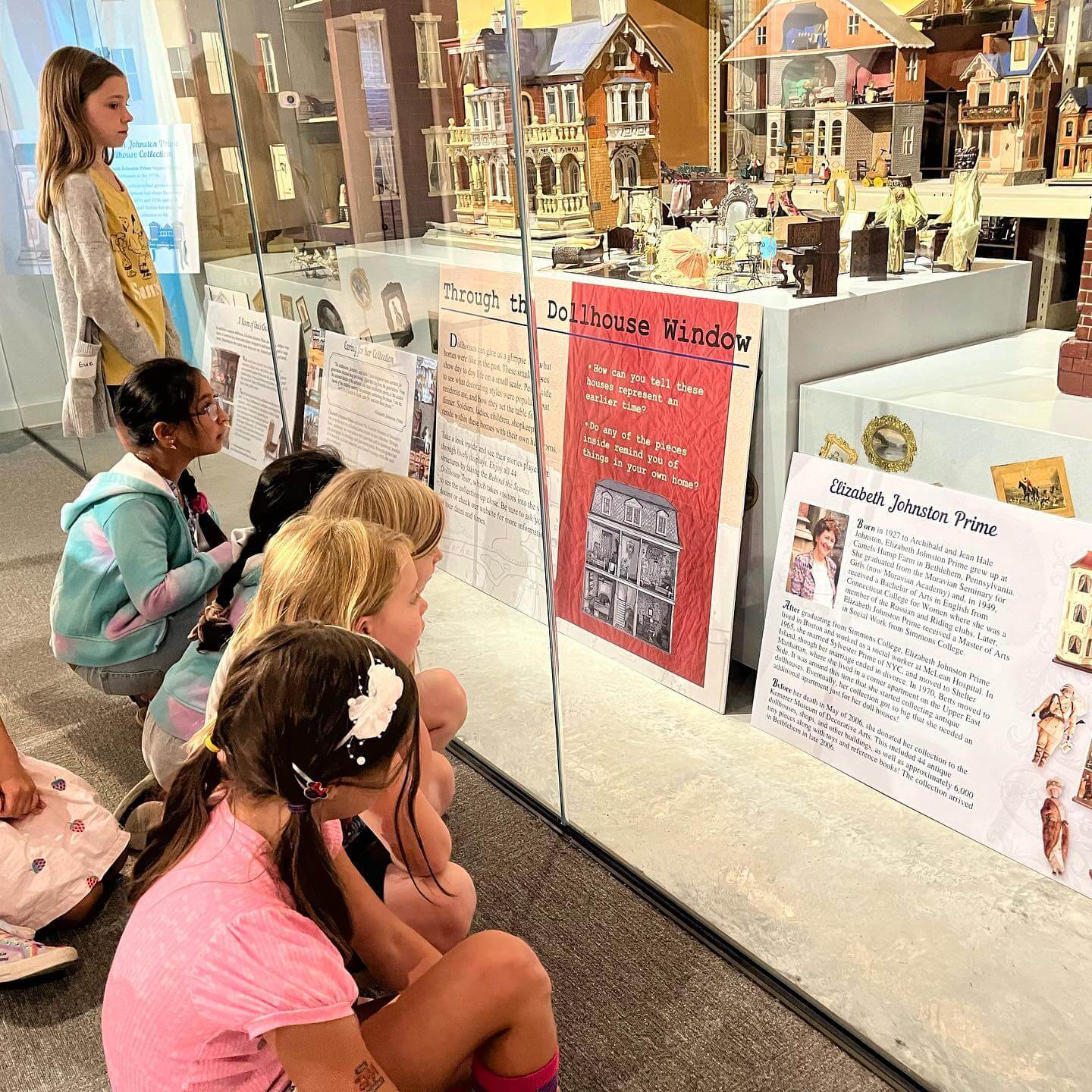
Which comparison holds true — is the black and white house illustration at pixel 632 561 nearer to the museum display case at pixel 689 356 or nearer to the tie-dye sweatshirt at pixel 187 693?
the museum display case at pixel 689 356

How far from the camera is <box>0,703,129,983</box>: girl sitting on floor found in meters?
1.75

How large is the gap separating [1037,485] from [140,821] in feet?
5.69

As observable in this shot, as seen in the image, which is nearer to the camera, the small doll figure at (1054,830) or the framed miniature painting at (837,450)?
the small doll figure at (1054,830)

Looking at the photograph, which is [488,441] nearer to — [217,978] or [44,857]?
[44,857]

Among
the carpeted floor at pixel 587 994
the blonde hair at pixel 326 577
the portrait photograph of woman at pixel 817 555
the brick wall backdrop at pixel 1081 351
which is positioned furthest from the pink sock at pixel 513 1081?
the brick wall backdrop at pixel 1081 351

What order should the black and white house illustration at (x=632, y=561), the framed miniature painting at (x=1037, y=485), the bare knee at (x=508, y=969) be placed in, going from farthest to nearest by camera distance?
the black and white house illustration at (x=632, y=561), the framed miniature painting at (x=1037, y=485), the bare knee at (x=508, y=969)

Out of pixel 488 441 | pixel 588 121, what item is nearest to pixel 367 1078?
pixel 488 441

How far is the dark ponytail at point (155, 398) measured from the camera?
2105 mm

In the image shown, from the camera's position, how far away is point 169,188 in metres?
2.94

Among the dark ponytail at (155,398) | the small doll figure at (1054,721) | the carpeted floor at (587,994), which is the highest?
the dark ponytail at (155,398)

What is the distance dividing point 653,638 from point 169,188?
1782 mm

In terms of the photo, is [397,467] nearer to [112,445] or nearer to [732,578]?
[732,578]

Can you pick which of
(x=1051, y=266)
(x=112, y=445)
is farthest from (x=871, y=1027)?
(x=112, y=445)

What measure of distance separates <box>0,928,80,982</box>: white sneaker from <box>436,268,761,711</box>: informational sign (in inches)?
36.7
